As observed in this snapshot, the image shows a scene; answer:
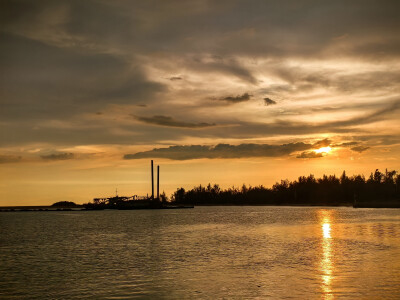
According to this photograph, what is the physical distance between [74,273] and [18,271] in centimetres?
526

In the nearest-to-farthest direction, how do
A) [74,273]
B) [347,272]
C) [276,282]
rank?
[276,282]
[347,272]
[74,273]

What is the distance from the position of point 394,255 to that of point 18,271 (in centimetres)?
3277

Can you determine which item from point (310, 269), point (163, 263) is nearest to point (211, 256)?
point (163, 263)

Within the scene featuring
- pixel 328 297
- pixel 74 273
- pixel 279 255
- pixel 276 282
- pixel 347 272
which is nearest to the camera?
pixel 328 297

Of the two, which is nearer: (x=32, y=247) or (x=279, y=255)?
(x=279, y=255)

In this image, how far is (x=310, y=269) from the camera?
3456 centimetres

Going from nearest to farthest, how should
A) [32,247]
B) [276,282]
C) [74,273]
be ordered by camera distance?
1. [276,282]
2. [74,273]
3. [32,247]

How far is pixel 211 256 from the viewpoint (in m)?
43.7

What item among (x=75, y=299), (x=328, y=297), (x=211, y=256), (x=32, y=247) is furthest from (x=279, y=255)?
(x=32, y=247)

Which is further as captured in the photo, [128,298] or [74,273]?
[74,273]

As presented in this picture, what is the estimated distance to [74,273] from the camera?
1369 inches

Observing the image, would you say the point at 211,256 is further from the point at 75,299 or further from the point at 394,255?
the point at 75,299

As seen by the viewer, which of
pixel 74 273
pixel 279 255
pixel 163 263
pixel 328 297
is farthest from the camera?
pixel 279 255

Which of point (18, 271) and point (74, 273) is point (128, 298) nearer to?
point (74, 273)
